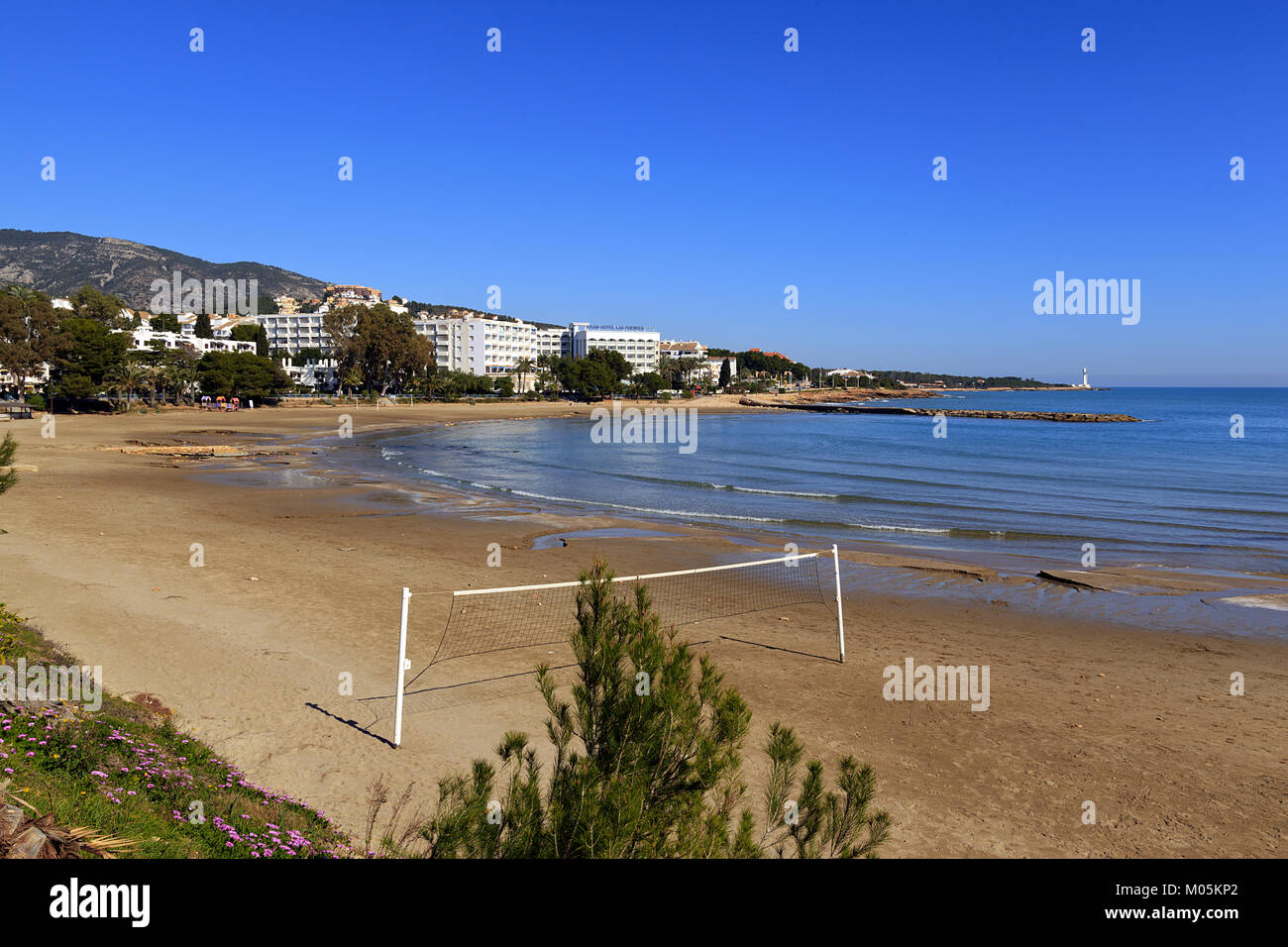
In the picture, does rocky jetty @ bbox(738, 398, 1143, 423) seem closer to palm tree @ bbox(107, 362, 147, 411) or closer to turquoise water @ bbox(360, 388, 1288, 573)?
turquoise water @ bbox(360, 388, 1288, 573)

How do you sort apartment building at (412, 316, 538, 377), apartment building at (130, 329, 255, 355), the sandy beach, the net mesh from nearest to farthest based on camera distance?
the sandy beach < the net mesh < apartment building at (130, 329, 255, 355) < apartment building at (412, 316, 538, 377)

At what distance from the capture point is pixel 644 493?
34344 mm

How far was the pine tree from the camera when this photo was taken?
10.6 ft

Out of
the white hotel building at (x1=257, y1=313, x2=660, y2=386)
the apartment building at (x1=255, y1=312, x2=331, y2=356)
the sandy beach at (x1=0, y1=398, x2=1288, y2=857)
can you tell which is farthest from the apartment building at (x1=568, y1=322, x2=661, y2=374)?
the sandy beach at (x1=0, y1=398, x2=1288, y2=857)

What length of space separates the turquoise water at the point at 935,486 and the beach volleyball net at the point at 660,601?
619 centimetres

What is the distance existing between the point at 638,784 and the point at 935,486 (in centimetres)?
3528

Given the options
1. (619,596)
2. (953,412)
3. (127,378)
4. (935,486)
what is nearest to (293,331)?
(127,378)

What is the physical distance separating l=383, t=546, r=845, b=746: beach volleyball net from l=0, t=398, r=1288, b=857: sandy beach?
0.41m

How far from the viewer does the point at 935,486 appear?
36.1 meters

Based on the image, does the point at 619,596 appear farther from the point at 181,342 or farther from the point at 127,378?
the point at 181,342

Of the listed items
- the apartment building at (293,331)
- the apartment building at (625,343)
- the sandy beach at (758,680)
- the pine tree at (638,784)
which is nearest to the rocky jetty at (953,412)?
the apartment building at (625,343)

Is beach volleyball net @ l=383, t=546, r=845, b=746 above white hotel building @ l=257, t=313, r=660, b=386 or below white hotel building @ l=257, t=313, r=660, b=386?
below

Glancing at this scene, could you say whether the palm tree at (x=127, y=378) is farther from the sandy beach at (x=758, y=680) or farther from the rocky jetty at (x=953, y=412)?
the rocky jetty at (x=953, y=412)
